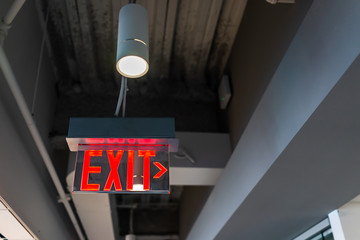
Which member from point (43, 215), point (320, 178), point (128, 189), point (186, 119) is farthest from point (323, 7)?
point (43, 215)

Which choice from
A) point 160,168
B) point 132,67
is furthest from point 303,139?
point 132,67

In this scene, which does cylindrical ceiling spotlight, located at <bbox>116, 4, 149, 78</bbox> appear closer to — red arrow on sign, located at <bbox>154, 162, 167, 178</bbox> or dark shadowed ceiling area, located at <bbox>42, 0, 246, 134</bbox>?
red arrow on sign, located at <bbox>154, 162, 167, 178</bbox>

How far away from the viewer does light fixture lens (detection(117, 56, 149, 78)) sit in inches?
79.5

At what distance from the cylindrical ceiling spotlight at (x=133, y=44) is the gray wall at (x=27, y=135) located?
1153mm

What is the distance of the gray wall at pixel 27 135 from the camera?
9.28ft

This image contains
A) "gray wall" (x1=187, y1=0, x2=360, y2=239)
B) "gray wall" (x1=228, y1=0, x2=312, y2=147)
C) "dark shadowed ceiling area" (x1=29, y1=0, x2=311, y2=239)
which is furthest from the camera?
"dark shadowed ceiling area" (x1=29, y1=0, x2=311, y2=239)

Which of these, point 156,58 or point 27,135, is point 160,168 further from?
point 156,58

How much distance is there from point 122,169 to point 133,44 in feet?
2.86

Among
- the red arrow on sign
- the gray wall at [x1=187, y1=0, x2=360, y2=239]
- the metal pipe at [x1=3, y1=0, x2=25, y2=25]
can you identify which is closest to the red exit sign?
the red arrow on sign

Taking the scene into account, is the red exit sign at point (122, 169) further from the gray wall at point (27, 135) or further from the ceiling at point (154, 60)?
the ceiling at point (154, 60)

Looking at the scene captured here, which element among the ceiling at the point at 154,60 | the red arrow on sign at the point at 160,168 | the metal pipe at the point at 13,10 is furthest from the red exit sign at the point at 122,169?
the ceiling at the point at 154,60

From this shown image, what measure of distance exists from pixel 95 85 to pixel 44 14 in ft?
3.28

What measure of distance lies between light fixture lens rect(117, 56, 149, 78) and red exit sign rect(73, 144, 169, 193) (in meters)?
0.65

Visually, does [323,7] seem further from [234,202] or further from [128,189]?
[234,202]
